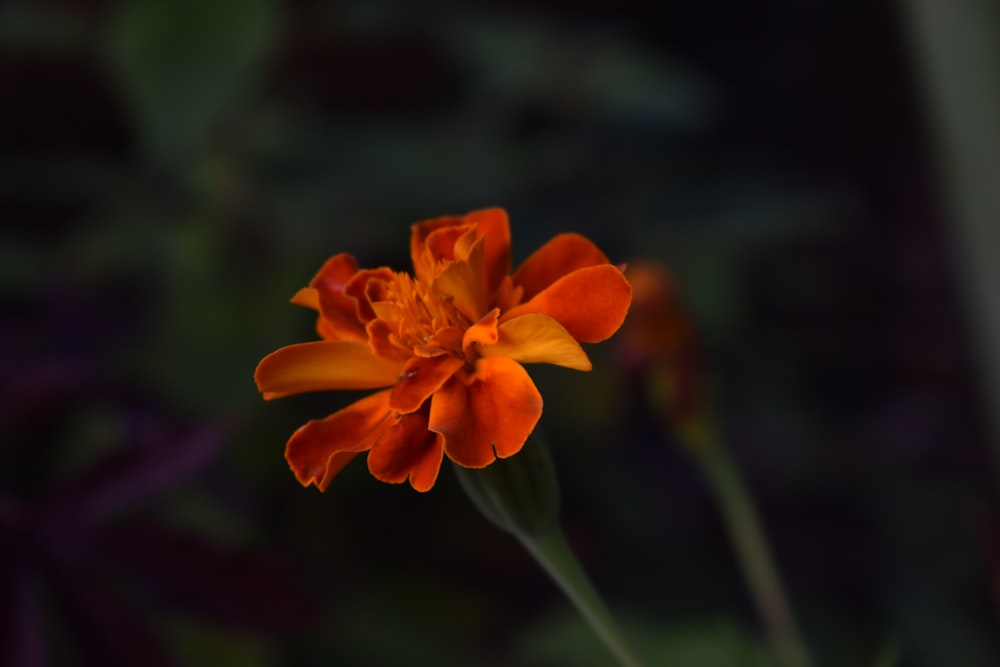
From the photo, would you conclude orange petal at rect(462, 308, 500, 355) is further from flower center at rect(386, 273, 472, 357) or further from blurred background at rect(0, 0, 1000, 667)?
blurred background at rect(0, 0, 1000, 667)

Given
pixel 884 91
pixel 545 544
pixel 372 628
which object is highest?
pixel 884 91

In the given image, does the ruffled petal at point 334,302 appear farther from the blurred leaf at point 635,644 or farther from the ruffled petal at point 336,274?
the blurred leaf at point 635,644

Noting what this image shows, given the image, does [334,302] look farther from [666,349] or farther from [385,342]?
[666,349]

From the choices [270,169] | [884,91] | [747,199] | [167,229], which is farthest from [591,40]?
[884,91]

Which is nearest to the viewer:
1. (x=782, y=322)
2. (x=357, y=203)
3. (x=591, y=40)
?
(x=357, y=203)

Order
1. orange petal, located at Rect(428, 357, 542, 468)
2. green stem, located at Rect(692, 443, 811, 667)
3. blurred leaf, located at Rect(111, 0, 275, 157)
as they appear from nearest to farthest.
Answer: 1. orange petal, located at Rect(428, 357, 542, 468)
2. green stem, located at Rect(692, 443, 811, 667)
3. blurred leaf, located at Rect(111, 0, 275, 157)

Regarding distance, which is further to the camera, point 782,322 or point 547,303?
point 782,322

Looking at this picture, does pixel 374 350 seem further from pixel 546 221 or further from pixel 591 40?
pixel 591 40

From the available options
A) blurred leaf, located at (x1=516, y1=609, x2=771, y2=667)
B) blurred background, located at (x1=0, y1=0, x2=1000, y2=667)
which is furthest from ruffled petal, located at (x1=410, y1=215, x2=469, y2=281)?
blurred leaf, located at (x1=516, y1=609, x2=771, y2=667)
